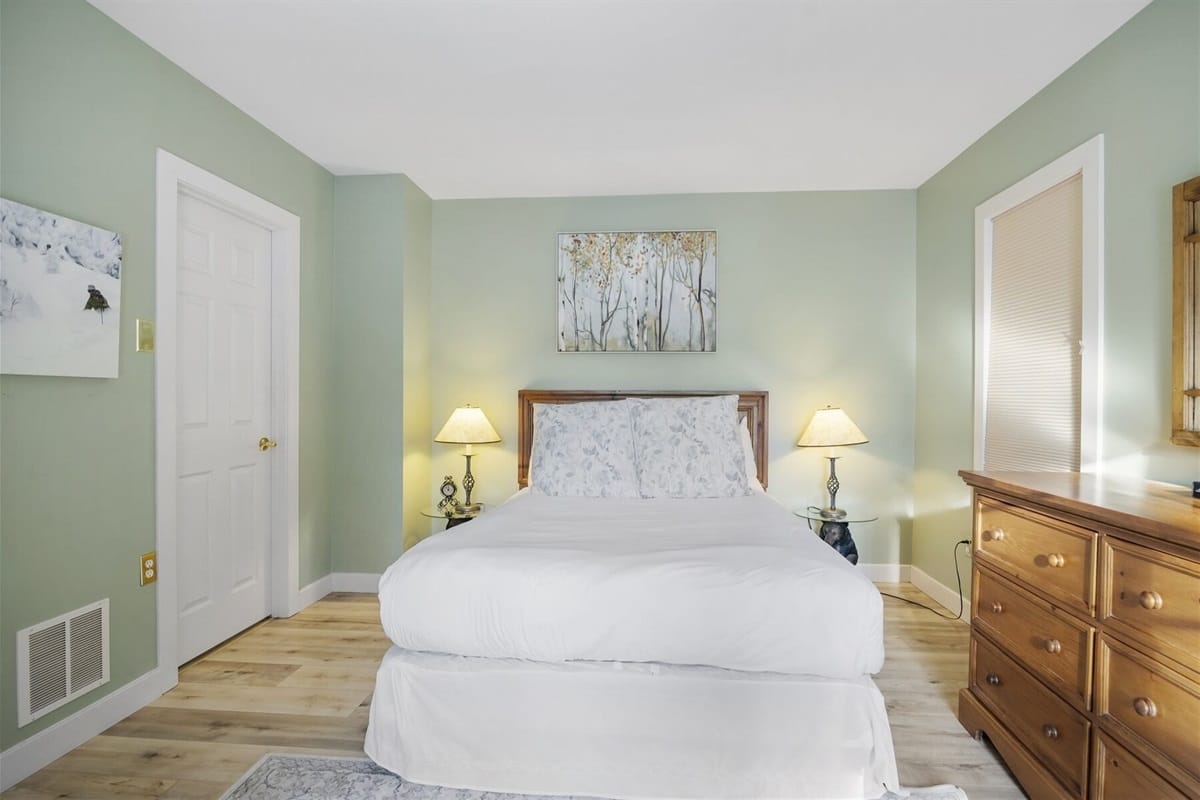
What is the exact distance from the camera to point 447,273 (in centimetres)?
381

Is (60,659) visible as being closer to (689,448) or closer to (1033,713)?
(689,448)

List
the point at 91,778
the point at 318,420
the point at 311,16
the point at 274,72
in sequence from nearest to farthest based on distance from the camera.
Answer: the point at 91,778
the point at 311,16
the point at 274,72
the point at 318,420

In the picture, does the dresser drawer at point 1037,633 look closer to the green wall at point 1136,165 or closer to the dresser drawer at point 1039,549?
the dresser drawer at point 1039,549

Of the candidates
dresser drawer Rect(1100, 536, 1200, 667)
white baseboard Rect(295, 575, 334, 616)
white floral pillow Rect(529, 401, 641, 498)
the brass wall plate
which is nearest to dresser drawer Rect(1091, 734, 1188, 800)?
dresser drawer Rect(1100, 536, 1200, 667)

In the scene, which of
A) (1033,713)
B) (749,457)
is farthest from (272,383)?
→ (1033,713)

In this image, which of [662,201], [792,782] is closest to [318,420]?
[662,201]

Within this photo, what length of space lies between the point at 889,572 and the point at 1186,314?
2365 millimetres

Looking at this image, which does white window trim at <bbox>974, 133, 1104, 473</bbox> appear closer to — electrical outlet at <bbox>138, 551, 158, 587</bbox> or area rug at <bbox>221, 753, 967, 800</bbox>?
area rug at <bbox>221, 753, 967, 800</bbox>

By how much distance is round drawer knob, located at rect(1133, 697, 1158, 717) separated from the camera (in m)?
1.26

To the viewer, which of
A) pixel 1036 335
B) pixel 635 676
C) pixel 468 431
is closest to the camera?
pixel 635 676

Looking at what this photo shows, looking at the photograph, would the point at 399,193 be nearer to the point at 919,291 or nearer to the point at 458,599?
the point at 458,599

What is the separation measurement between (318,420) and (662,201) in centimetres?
261

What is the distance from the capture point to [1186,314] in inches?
66.4

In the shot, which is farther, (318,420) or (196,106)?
(318,420)
